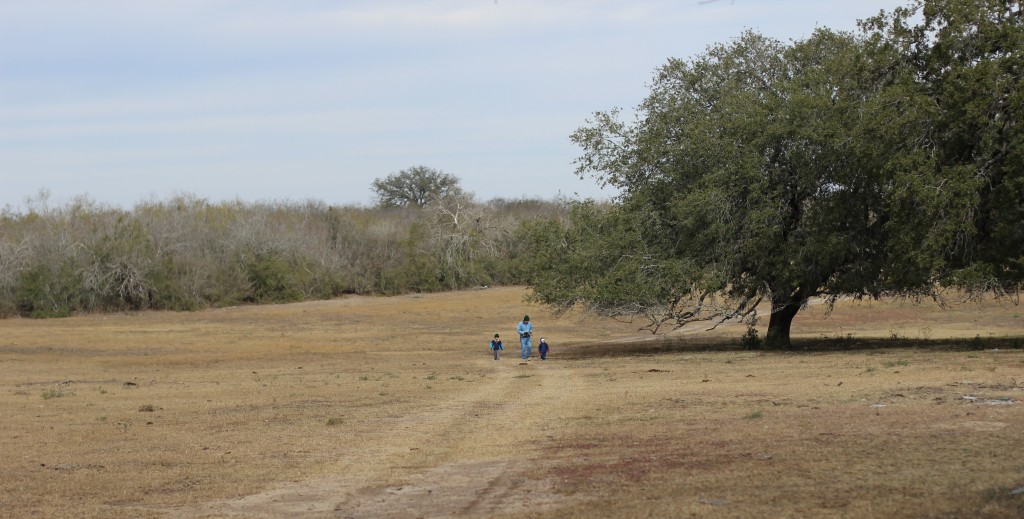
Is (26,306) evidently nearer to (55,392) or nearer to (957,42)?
(55,392)

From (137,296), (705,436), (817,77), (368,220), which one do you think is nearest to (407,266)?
(368,220)

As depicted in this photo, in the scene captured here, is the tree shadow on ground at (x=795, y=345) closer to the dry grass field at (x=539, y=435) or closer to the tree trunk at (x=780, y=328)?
the dry grass field at (x=539, y=435)

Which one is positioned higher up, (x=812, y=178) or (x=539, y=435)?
(x=812, y=178)

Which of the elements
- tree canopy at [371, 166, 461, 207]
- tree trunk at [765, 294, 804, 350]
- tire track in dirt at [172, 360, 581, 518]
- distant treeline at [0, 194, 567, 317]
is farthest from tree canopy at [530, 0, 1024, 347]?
tree canopy at [371, 166, 461, 207]

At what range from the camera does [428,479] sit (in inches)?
449

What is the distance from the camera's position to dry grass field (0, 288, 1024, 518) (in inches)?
382

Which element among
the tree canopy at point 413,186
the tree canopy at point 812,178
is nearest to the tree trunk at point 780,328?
the tree canopy at point 812,178

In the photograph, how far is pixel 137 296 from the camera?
7200 centimetres

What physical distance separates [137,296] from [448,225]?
30.6m

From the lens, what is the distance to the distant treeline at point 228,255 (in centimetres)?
7044

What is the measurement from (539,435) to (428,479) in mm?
3499

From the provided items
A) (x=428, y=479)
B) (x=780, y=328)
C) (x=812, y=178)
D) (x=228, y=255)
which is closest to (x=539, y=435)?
(x=428, y=479)

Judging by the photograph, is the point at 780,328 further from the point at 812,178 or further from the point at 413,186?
the point at 413,186

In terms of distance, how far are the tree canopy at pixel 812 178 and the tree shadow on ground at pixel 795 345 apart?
5.82 ft
